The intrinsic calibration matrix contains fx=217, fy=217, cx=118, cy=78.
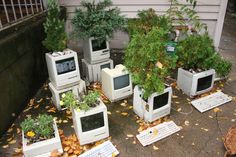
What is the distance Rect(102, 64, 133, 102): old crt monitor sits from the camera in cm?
390

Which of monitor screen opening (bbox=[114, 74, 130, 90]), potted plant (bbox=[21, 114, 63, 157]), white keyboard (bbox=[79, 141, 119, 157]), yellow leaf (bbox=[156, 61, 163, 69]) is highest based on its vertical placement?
yellow leaf (bbox=[156, 61, 163, 69])

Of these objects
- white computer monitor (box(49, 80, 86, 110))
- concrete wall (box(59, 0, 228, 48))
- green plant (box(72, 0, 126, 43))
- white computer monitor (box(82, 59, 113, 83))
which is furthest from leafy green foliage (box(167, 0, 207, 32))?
white computer monitor (box(49, 80, 86, 110))

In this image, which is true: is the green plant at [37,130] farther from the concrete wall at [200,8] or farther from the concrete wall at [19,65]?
the concrete wall at [200,8]

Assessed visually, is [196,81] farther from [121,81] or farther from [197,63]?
[121,81]

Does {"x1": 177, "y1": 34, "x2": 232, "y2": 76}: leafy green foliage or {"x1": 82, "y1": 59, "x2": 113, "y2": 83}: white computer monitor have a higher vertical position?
{"x1": 177, "y1": 34, "x2": 232, "y2": 76}: leafy green foliage

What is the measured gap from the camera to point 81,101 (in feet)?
10.2

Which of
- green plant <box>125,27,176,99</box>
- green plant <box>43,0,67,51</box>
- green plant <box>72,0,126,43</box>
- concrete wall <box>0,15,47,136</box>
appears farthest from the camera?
green plant <box>72,0,126,43</box>

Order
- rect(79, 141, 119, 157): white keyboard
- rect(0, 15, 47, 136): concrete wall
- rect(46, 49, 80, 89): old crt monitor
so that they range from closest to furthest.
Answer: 1. rect(79, 141, 119, 157): white keyboard
2. rect(0, 15, 47, 136): concrete wall
3. rect(46, 49, 80, 89): old crt monitor

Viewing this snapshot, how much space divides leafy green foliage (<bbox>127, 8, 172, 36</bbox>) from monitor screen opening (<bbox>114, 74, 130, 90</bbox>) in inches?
47.0

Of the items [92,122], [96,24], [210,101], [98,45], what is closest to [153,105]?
[92,122]

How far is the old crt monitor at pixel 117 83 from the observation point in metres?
3.90

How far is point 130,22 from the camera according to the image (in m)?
4.93

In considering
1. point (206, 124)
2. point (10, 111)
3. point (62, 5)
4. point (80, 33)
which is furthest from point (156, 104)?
point (62, 5)

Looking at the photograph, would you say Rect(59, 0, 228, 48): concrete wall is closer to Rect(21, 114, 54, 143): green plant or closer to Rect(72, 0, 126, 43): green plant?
Rect(72, 0, 126, 43): green plant
